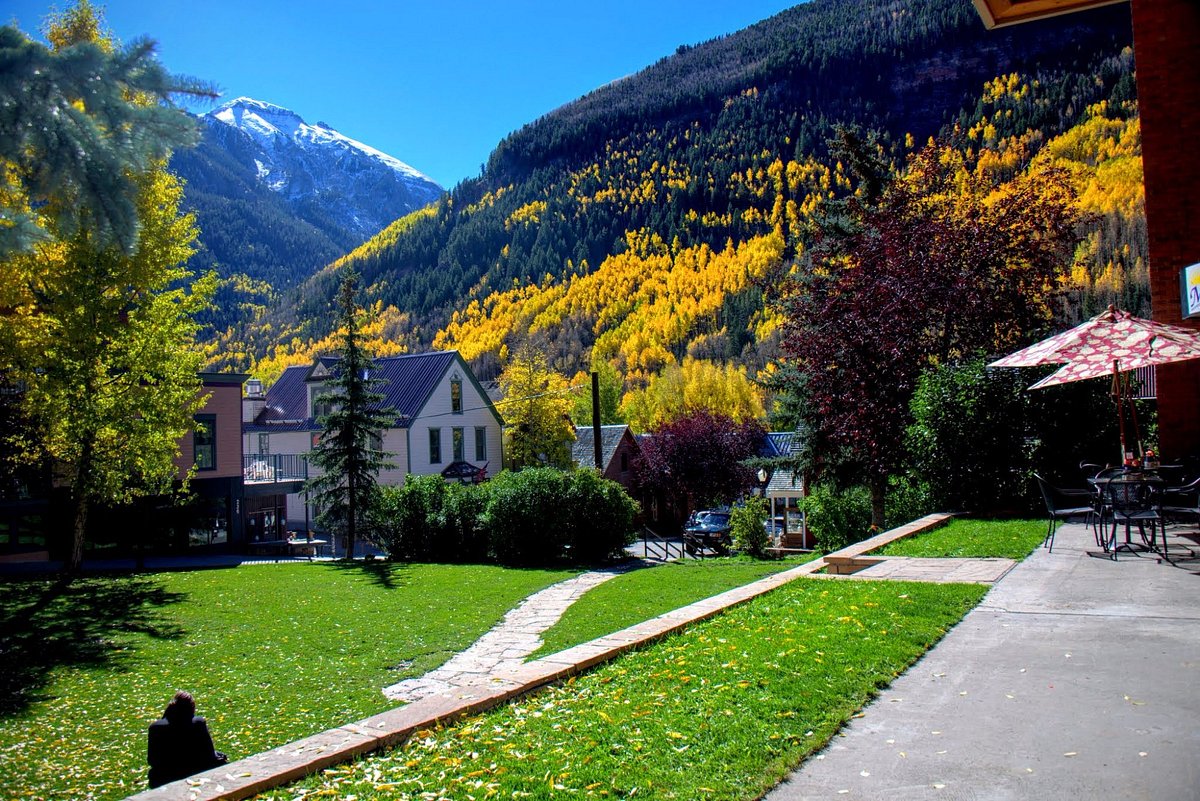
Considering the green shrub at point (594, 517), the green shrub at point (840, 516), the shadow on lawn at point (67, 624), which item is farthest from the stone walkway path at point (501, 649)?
the green shrub at point (840, 516)

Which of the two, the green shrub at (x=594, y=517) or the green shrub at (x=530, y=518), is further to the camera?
the green shrub at (x=594, y=517)

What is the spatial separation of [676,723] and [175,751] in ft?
9.92

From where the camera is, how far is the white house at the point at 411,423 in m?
40.2

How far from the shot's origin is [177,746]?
496 centimetres

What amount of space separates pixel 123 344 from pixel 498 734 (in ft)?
52.6

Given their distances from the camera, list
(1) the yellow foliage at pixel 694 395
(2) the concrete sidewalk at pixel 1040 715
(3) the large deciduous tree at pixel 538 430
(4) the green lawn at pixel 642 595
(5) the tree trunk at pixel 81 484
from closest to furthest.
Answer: (2) the concrete sidewalk at pixel 1040 715 < (4) the green lawn at pixel 642 595 < (5) the tree trunk at pixel 81 484 < (3) the large deciduous tree at pixel 538 430 < (1) the yellow foliage at pixel 694 395

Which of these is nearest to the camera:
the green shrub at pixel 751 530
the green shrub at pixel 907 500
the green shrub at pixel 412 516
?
the green shrub at pixel 907 500

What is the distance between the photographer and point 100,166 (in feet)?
13.9

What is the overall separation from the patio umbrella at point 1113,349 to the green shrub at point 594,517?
13898 mm

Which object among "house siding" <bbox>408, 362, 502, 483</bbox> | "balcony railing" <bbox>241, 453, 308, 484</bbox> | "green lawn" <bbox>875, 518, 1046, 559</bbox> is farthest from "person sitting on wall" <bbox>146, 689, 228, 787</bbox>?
"house siding" <bbox>408, 362, 502, 483</bbox>

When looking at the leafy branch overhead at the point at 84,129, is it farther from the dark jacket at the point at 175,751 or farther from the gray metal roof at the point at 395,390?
the gray metal roof at the point at 395,390

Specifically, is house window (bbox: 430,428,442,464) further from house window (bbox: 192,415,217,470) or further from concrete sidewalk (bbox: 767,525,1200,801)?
concrete sidewalk (bbox: 767,525,1200,801)

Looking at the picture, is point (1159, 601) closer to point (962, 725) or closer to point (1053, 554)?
point (1053, 554)

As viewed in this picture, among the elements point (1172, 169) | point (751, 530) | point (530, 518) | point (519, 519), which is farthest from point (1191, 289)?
point (519, 519)
